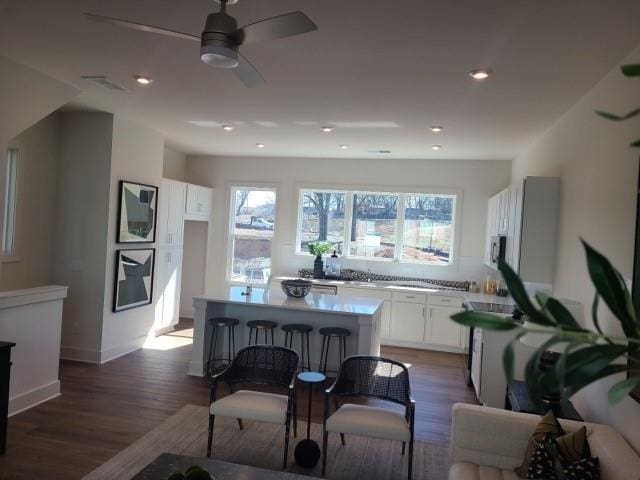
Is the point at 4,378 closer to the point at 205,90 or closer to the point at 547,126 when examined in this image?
the point at 205,90

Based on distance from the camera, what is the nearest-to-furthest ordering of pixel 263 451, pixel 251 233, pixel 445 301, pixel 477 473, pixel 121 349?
1. pixel 477 473
2. pixel 263 451
3. pixel 121 349
4. pixel 445 301
5. pixel 251 233

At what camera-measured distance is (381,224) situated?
7.67 m

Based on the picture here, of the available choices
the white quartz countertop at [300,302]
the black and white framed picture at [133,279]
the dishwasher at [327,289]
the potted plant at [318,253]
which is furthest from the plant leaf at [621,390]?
the potted plant at [318,253]

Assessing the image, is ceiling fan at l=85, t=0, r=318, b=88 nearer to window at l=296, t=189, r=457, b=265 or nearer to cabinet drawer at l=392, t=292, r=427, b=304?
cabinet drawer at l=392, t=292, r=427, b=304

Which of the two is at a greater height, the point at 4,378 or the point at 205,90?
the point at 205,90

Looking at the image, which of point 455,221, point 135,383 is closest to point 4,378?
point 135,383

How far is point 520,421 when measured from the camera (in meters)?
2.72

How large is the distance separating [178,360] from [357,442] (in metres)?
2.74

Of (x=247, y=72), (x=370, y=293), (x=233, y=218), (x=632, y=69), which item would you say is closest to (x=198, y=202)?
(x=233, y=218)

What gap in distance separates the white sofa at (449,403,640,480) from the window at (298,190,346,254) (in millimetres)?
5118

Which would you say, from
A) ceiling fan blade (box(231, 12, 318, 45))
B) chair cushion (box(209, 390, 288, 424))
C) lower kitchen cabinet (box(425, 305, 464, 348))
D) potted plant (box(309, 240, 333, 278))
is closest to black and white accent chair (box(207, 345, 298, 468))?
chair cushion (box(209, 390, 288, 424))

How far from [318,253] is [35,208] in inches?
151

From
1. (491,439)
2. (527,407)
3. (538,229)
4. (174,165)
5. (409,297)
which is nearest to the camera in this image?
(491,439)

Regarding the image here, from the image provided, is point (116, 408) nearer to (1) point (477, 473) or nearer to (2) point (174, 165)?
(1) point (477, 473)
